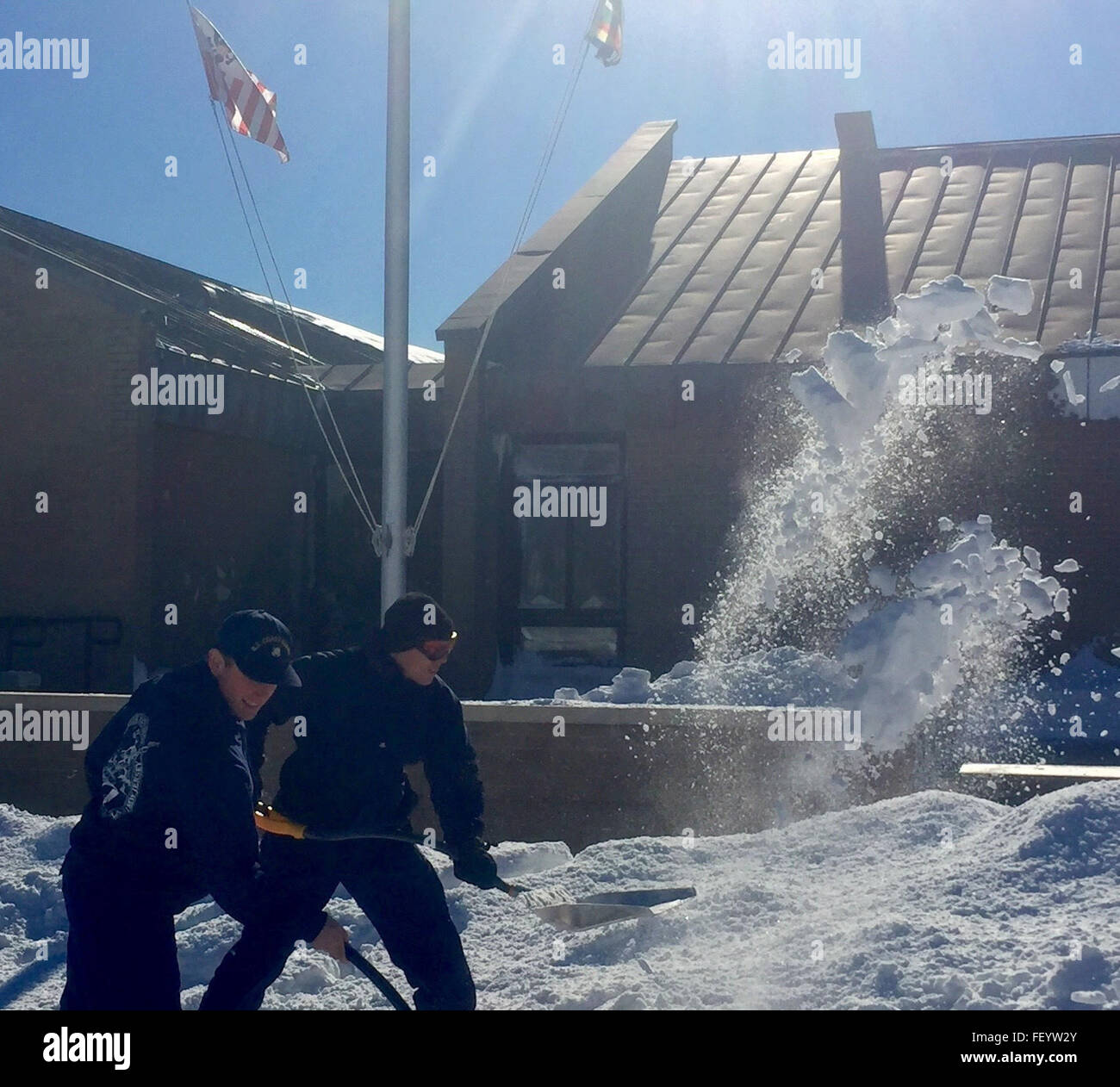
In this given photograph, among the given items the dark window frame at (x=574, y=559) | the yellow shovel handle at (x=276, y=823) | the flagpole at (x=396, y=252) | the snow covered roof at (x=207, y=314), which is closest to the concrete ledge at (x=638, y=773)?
the flagpole at (x=396, y=252)

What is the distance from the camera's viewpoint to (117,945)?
373 centimetres

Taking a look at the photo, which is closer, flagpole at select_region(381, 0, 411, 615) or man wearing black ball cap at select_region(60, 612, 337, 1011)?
man wearing black ball cap at select_region(60, 612, 337, 1011)

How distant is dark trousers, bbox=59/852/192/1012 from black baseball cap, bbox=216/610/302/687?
0.69m

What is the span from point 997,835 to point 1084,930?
1104 mm

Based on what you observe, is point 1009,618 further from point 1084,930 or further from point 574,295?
point 574,295

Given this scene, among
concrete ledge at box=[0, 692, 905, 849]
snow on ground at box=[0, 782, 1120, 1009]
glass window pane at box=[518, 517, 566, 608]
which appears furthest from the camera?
glass window pane at box=[518, 517, 566, 608]

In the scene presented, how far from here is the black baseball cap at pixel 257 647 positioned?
3.90m

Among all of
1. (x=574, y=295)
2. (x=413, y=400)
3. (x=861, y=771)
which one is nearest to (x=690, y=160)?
(x=574, y=295)

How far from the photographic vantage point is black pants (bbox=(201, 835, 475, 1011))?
4262mm

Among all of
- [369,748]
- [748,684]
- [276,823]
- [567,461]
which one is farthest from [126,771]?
[567,461]

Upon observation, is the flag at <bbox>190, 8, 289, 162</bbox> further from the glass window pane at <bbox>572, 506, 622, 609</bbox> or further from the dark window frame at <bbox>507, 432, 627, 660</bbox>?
the glass window pane at <bbox>572, 506, 622, 609</bbox>

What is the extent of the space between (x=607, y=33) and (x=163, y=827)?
8022mm

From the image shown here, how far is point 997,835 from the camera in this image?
6051mm

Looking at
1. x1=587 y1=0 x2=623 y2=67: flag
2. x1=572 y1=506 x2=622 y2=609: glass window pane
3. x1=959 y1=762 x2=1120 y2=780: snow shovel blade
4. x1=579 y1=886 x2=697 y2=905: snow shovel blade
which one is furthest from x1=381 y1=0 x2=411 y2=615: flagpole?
x1=572 y1=506 x2=622 y2=609: glass window pane
